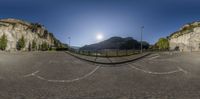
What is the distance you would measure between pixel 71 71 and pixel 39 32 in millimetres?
166880

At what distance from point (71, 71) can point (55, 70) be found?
1294 mm

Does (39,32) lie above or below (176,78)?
above

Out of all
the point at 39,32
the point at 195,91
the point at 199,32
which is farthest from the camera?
the point at 39,32

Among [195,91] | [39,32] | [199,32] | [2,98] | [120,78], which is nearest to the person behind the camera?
[2,98]

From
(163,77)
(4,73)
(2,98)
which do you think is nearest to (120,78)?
(163,77)

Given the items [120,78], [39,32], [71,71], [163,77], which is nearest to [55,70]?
[71,71]

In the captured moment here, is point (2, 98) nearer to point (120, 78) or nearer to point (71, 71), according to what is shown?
point (71, 71)

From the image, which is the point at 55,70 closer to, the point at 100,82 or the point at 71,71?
the point at 71,71

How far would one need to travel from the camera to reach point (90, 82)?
1238 cm

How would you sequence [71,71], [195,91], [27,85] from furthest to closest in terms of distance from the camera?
[71,71] → [27,85] → [195,91]

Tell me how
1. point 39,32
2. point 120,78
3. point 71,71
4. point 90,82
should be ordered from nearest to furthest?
point 90,82 → point 120,78 → point 71,71 → point 39,32

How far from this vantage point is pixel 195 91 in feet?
34.8

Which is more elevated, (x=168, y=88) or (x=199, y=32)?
(x=199, y=32)

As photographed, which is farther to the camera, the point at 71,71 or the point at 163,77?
the point at 71,71
